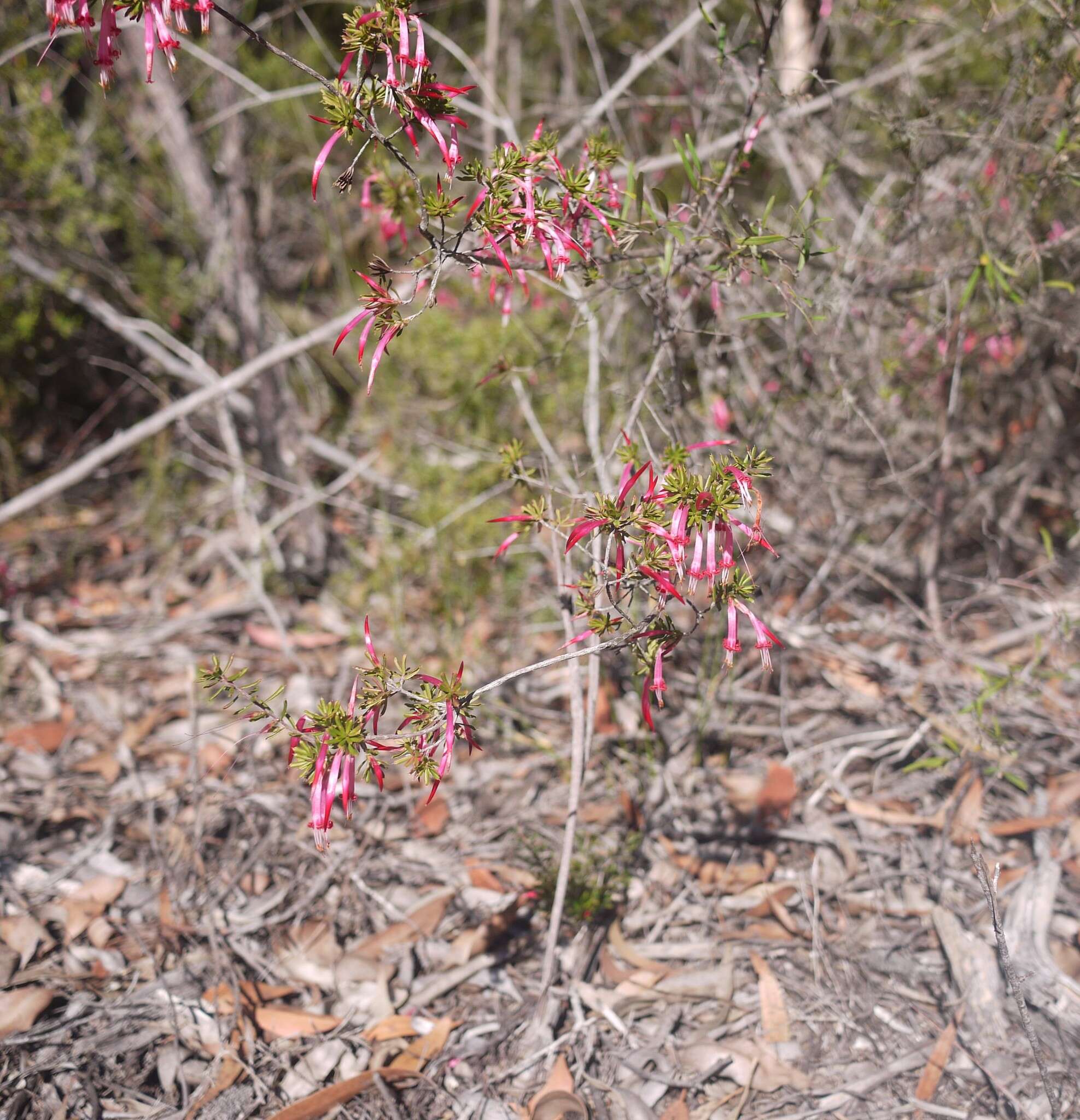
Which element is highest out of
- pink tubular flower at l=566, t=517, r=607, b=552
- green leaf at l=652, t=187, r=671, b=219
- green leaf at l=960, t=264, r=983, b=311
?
green leaf at l=652, t=187, r=671, b=219

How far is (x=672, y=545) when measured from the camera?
123 centimetres

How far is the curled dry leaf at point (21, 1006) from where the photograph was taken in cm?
175

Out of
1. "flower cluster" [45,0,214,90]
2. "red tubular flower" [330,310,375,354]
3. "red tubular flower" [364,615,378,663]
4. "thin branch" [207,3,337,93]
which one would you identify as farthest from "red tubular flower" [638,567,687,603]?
"flower cluster" [45,0,214,90]

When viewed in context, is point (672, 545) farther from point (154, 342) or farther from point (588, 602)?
point (154, 342)

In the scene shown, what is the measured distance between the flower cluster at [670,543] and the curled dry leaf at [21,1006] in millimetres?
1411

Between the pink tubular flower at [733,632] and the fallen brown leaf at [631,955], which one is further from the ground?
the pink tubular flower at [733,632]

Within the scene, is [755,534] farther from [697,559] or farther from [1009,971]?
[1009,971]

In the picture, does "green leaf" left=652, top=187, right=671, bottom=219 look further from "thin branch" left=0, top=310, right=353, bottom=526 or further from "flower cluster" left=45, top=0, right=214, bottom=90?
"thin branch" left=0, top=310, right=353, bottom=526

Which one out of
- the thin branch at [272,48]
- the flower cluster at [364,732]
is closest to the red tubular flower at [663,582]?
the flower cluster at [364,732]

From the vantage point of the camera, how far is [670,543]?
4.04ft

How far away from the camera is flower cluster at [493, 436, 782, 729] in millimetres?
1244

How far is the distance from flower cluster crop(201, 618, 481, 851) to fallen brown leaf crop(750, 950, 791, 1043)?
1005mm

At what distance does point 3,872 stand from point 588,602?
1.74 m

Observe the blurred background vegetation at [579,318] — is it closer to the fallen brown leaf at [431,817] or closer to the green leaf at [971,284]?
the green leaf at [971,284]
